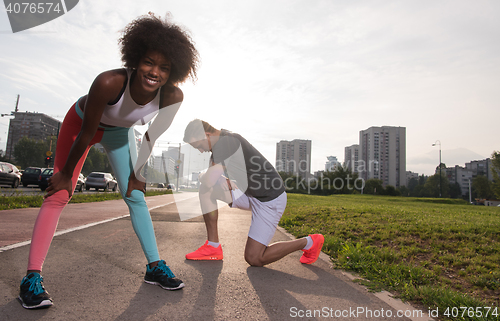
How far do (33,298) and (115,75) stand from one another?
5.19 feet

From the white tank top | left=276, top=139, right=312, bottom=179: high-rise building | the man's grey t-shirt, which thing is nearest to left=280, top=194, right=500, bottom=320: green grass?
the man's grey t-shirt

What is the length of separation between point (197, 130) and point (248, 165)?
667mm

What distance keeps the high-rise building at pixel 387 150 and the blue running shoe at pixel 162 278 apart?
106 meters

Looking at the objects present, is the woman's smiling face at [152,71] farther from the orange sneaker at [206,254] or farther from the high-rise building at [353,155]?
the high-rise building at [353,155]

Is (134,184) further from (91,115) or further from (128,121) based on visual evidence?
(91,115)

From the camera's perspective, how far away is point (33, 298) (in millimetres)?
1970

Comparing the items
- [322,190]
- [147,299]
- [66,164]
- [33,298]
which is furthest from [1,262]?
[322,190]

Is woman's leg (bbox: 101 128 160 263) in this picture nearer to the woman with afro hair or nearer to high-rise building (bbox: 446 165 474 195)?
the woman with afro hair

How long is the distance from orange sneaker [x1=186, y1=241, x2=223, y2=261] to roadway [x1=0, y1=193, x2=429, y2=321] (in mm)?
115

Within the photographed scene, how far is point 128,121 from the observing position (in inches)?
96.4

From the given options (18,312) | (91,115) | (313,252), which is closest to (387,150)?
(313,252)

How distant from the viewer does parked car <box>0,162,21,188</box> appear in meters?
16.7

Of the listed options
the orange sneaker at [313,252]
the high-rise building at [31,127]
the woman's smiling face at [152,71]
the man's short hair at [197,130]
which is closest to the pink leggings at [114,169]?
the woman's smiling face at [152,71]

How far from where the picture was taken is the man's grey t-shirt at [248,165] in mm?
3254
